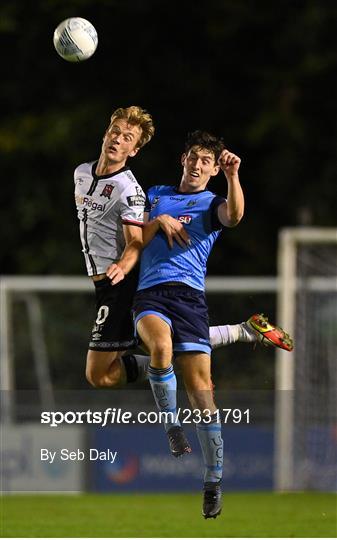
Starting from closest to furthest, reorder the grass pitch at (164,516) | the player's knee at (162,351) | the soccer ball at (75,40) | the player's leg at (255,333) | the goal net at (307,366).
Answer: the player's knee at (162,351) → the soccer ball at (75,40) → the player's leg at (255,333) → the grass pitch at (164,516) → the goal net at (307,366)

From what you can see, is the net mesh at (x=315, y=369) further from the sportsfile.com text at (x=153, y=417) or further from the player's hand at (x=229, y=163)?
the player's hand at (x=229, y=163)

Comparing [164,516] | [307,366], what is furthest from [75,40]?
[307,366]

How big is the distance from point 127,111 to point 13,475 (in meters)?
9.65

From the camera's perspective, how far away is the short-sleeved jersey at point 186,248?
8.61m

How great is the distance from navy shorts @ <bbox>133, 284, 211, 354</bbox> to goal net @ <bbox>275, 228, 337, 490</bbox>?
29.9 feet

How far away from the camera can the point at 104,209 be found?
8.66 m

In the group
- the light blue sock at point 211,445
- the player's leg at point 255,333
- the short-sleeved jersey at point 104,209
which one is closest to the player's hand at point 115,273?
the short-sleeved jersey at point 104,209

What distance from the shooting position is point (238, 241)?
24.6 m

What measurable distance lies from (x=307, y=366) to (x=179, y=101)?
831 cm

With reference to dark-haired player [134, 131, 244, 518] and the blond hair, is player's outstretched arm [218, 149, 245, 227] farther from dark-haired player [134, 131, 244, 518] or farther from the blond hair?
the blond hair

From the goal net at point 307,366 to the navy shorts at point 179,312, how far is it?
29.9ft

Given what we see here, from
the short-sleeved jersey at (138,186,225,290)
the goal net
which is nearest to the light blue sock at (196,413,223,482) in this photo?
the short-sleeved jersey at (138,186,225,290)

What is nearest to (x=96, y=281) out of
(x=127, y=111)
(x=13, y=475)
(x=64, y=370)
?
(x=127, y=111)

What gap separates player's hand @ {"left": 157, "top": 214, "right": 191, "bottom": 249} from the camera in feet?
28.0
